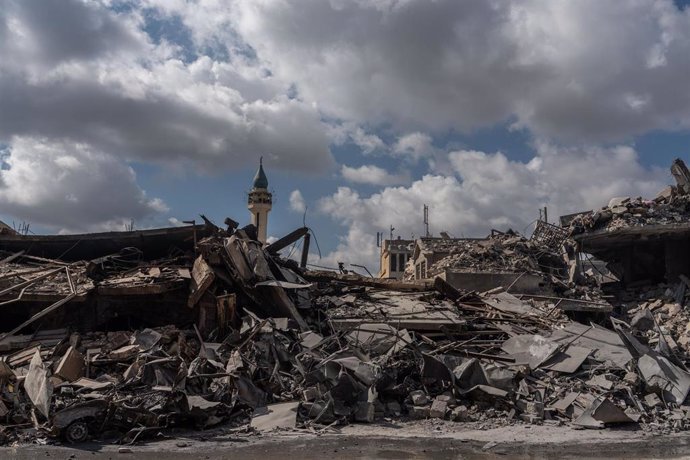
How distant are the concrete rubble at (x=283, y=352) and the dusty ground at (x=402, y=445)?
0.31 m

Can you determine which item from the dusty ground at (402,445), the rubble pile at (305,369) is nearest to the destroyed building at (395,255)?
the rubble pile at (305,369)

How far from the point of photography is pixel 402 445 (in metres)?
7.55

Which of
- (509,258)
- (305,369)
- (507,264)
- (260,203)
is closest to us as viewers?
(305,369)

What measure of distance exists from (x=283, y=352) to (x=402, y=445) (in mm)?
3158

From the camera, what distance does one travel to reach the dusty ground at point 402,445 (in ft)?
23.4

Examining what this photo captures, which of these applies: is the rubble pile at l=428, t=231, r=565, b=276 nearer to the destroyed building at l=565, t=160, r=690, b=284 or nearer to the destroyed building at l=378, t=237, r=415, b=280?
the destroyed building at l=565, t=160, r=690, b=284

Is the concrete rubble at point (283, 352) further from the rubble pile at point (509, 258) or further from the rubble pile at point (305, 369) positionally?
the rubble pile at point (509, 258)

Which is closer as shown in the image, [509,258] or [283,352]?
[283,352]

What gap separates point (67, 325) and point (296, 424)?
612 cm

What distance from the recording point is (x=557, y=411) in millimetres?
8961

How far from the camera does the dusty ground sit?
712 centimetres

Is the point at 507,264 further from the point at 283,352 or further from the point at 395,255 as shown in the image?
the point at 395,255

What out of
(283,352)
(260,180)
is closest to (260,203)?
(260,180)

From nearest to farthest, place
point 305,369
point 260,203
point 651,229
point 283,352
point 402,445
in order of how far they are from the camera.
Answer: point 402,445, point 305,369, point 283,352, point 651,229, point 260,203
